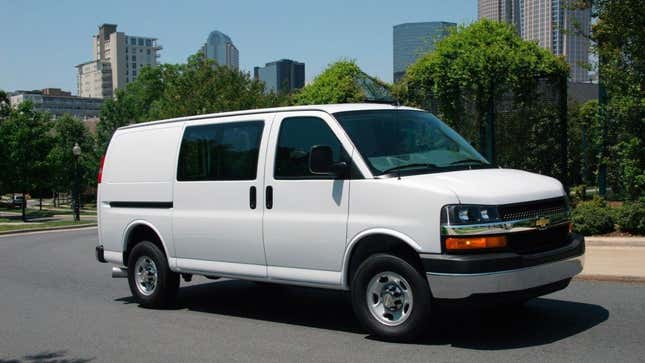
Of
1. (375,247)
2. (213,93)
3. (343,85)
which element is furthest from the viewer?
(213,93)

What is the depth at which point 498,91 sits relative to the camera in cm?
2139

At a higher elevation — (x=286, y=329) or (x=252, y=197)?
(x=252, y=197)

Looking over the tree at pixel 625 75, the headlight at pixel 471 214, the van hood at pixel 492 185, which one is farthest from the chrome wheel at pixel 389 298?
the tree at pixel 625 75

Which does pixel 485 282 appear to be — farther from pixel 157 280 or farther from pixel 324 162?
pixel 157 280

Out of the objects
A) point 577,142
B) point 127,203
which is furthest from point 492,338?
point 577,142

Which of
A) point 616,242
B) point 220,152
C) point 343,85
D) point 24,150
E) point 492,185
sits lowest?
point 616,242

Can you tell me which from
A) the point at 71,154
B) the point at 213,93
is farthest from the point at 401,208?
the point at 71,154

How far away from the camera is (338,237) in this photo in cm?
756

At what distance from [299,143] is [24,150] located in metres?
51.4

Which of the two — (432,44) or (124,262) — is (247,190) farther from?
(432,44)

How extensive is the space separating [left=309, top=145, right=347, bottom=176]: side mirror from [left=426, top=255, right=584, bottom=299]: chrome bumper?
1.39 m

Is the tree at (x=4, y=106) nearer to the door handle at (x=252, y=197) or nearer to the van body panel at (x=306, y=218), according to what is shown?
the door handle at (x=252, y=197)

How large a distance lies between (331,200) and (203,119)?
8.16 ft

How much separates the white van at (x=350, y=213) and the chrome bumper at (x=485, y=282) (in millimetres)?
11
